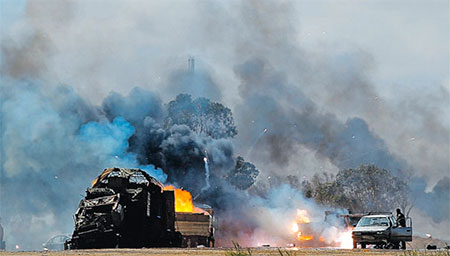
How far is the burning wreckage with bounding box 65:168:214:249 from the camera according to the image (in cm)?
4116

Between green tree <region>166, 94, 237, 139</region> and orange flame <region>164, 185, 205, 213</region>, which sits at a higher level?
green tree <region>166, 94, 237, 139</region>

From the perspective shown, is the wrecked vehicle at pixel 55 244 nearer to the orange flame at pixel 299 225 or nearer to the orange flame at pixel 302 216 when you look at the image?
the orange flame at pixel 299 225

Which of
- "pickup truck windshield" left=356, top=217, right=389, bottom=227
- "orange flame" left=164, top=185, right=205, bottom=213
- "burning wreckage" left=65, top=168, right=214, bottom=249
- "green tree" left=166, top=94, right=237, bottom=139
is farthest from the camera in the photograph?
"green tree" left=166, top=94, right=237, bottom=139

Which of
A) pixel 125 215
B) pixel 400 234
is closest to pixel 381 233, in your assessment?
pixel 400 234

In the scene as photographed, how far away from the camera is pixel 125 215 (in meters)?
42.8

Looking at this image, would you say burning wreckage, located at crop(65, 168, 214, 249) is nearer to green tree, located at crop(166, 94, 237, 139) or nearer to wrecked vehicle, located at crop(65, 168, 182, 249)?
wrecked vehicle, located at crop(65, 168, 182, 249)

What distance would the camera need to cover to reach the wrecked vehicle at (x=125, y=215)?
41.2 m

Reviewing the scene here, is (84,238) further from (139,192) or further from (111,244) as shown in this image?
(139,192)

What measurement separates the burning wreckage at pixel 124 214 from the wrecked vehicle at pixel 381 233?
11.7 meters

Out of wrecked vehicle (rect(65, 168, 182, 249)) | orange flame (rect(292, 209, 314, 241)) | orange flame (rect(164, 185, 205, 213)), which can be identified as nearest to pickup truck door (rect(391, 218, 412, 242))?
wrecked vehicle (rect(65, 168, 182, 249))

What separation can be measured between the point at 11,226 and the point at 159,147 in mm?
18081

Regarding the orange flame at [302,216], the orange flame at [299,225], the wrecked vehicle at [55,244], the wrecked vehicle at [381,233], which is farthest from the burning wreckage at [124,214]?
the orange flame at [302,216]

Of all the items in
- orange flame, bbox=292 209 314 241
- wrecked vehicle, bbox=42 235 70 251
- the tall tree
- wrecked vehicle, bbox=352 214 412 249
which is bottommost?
wrecked vehicle, bbox=352 214 412 249

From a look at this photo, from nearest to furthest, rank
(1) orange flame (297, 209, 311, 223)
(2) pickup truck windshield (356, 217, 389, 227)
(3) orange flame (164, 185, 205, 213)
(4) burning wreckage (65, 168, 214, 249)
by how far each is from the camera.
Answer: (4) burning wreckage (65, 168, 214, 249) < (2) pickup truck windshield (356, 217, 389, 227) < (3) orange flame (164, 185, 205, 213) < (1) orange flame (297, 209, 311, 223)
